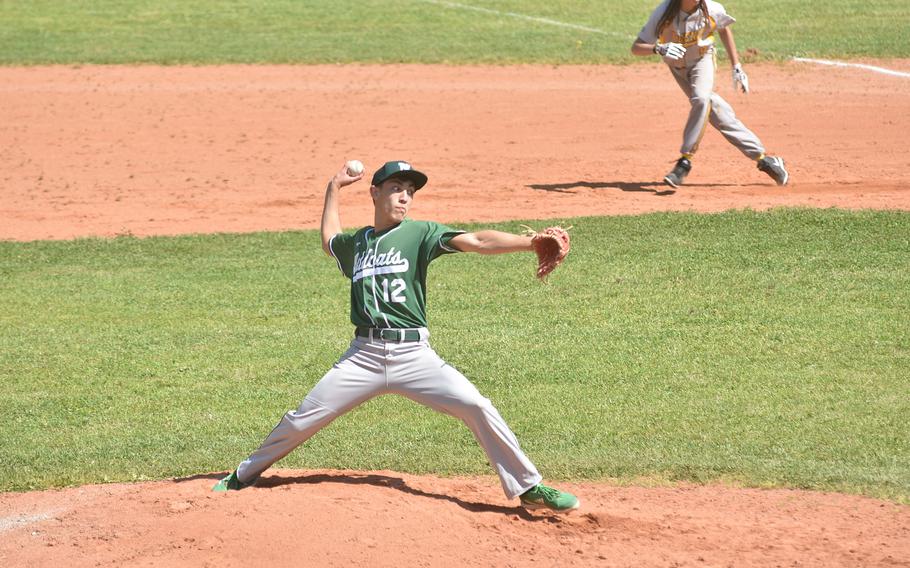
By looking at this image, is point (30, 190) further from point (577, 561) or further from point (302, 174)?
point (577, 561)

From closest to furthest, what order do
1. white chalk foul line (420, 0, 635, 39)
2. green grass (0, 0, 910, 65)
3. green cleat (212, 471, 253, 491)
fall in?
green cleat (212, 471, 253, 491), green grass (0, 0, 910, 65), white chalk foul line (420, 0, 635, 39)

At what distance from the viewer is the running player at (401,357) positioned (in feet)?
20.1

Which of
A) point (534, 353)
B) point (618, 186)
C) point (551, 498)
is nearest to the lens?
point (551, 498)

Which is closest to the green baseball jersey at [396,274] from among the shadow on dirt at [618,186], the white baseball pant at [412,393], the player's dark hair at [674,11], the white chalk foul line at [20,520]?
the white baseball pant at [412,393]

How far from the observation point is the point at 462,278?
11172mm

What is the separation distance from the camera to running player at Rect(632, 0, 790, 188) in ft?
43.4

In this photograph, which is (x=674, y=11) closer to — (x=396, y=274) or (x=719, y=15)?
(x=719, y=15)

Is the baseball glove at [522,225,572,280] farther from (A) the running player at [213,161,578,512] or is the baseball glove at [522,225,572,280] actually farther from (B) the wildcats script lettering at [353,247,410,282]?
(B) the wildcats script lettering at [353,247,410,282]

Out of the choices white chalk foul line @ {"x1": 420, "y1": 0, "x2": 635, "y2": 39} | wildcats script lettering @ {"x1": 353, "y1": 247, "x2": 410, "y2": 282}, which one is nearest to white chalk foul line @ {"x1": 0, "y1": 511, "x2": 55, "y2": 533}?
wildcats script lettering @ {"x1": 353, "y1": 247, "x2": 410, "y2": 282}

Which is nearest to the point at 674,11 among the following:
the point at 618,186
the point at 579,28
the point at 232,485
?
the point at 618,186

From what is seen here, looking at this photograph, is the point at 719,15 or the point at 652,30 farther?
the point at 652,30

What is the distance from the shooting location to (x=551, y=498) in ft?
20.5

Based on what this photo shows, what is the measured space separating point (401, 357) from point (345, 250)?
0.69m

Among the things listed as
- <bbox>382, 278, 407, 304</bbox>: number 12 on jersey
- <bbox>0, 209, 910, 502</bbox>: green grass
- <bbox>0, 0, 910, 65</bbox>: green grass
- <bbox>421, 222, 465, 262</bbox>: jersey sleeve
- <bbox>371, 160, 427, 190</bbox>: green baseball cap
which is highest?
<bbox>371, 160, 427, 190</bbox>: green baseball cap
